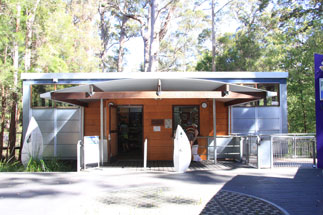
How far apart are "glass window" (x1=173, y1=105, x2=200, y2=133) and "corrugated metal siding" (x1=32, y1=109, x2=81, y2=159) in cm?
359

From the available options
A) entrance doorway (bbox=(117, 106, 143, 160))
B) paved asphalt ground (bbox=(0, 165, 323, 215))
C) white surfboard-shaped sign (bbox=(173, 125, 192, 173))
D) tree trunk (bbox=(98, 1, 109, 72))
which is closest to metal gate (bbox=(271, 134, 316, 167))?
paved asphalt ground (bbox=(0, 165, 323, 215))

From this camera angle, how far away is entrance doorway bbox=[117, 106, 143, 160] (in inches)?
539

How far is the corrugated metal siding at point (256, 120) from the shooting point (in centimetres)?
1158

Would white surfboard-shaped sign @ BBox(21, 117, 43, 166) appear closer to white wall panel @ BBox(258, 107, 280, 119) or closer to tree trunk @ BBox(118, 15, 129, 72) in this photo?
white wall panel @ BBox(258, 107, 280, 119)

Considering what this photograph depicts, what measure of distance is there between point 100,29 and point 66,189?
1029 inches

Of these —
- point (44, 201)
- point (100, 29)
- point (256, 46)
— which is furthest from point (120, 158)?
point (100, 29)

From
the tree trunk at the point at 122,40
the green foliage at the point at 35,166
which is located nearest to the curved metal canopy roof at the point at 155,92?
the green foliage at the point at 35,166

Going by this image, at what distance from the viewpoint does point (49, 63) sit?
A: 53.9 feet

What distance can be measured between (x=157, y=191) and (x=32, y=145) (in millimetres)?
5618

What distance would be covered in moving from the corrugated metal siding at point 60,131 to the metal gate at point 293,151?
22.4 feet

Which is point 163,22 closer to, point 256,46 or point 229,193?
point 256,46

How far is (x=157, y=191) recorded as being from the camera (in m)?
6.35

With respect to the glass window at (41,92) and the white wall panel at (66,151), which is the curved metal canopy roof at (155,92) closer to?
the glass window at (41,92)

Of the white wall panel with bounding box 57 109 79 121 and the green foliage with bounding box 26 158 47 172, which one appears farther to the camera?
the white wall panel with bounding box 57 109 79 121
